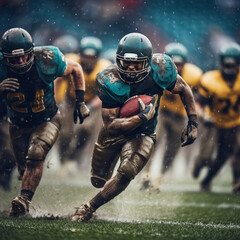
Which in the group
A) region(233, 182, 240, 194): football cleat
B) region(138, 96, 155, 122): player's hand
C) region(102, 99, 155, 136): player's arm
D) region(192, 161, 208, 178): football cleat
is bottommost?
region(192, 161, 208, 178): football cleat

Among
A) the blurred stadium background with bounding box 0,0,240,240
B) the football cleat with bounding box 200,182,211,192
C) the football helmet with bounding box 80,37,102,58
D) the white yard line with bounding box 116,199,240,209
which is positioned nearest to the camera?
the blurred stadium background with bounding box 0,0,240,240

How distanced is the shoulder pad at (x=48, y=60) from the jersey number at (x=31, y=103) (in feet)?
0.64

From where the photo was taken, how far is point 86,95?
7016mm

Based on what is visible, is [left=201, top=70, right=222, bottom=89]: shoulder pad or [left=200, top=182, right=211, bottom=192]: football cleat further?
[left=200, top=182, right=211, bottom=192]: football cleat

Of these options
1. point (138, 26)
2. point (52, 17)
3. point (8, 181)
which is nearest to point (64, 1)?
point (52, 17)

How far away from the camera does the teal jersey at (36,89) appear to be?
4.43m

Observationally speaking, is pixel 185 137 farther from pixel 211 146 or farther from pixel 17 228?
pixel 211 146

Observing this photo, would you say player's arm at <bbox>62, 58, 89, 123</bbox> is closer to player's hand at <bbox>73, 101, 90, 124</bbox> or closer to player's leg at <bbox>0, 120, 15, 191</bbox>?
player's hand at <bbox>73, 101, 90, 124</bbox>

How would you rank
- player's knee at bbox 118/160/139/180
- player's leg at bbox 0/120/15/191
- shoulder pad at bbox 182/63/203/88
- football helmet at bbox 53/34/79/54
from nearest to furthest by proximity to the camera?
player's knee at bbox 118/160/139/180, player's leg at bbox 0/120/15/191, shoulder pad at bbox 182/63/203/88, football helmet at bbox 53/34/79/54

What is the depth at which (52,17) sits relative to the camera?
10.4 meters

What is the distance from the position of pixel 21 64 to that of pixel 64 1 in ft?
20.8

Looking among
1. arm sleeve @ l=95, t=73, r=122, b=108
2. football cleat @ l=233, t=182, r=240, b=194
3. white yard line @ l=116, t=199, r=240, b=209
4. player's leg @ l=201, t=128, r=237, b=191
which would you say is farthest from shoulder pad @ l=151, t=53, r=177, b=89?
player's leg @ l=201, t=128, r=237, b=191

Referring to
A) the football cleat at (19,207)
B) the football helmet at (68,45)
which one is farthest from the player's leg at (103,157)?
the football helmet at (68,45)

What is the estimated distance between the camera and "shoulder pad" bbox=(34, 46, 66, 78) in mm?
4410
